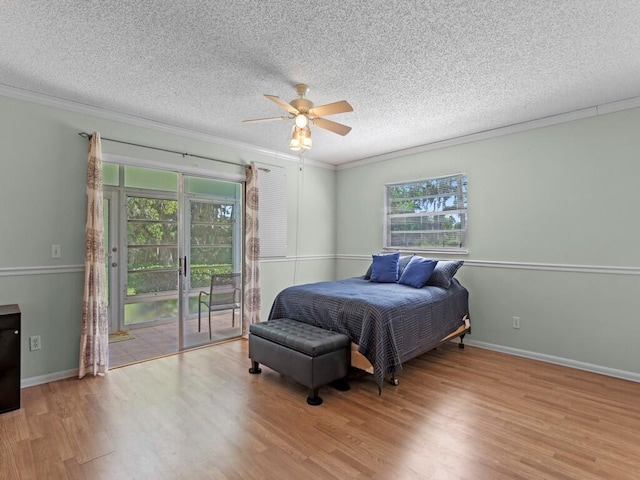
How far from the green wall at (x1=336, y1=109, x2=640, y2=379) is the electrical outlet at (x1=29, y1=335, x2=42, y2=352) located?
4.50 meters

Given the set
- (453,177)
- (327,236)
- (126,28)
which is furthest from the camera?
(327,236)

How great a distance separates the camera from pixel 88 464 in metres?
1.95

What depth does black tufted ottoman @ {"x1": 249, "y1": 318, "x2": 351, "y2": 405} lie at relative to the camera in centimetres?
268

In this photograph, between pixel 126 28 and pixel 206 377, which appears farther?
pixel 206 377

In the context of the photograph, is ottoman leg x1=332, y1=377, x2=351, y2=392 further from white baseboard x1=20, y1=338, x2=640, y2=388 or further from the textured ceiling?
the textured ceiling

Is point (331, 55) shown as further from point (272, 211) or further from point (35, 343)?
point (35, 343)

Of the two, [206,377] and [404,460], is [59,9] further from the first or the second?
[404,460]

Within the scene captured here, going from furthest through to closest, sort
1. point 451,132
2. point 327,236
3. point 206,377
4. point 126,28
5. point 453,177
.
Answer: point 327,236 → point 453,177 → point 451,132 → point 206,377 → point 126,28

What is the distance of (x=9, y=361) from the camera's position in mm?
2533

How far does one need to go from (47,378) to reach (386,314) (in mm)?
3108

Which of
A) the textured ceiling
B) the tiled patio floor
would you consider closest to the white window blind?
the tiled patio floor

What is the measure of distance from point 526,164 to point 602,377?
7.36 feet

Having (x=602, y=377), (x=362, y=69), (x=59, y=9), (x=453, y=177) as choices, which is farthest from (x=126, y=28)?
(x=602, y=377)

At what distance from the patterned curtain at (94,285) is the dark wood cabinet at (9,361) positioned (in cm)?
58
